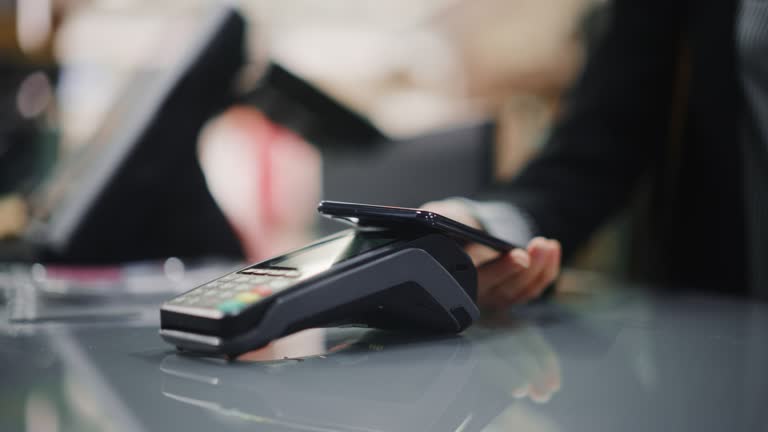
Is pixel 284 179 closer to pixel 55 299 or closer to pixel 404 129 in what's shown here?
pixel 404 129

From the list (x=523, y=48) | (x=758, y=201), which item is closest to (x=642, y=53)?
(x=758, y=201)

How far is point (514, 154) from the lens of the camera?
3.98 ft

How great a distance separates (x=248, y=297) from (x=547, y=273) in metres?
0.22

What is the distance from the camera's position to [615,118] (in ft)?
2.47

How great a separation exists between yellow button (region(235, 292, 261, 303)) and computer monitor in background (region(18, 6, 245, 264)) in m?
0.44

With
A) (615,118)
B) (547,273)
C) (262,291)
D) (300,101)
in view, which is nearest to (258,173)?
(300,101)

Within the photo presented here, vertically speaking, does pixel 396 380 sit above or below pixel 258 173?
above

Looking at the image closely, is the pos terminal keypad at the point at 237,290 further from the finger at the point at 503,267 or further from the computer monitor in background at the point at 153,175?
the computer monitor in background at the point at 153,175

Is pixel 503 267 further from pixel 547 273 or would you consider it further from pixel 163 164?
pixel 163 164

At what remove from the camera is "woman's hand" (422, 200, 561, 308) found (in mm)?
378

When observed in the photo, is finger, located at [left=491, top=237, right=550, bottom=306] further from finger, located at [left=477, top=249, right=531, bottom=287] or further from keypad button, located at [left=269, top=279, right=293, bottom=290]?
keypad button, located at [left=269, top=279, right=293, bottom=290]

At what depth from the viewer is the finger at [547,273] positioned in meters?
0.40

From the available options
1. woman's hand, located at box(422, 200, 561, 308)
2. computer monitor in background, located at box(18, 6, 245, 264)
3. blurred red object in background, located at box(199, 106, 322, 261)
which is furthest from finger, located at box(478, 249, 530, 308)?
blurred red object in background, located at box(199, 106, 322, 261)

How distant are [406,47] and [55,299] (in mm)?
1981
